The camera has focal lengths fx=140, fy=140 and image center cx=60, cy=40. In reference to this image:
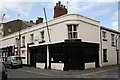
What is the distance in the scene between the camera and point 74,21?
17.7 m

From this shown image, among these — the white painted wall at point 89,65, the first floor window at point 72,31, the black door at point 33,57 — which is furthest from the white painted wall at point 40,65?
the white painted wall at point 89,65

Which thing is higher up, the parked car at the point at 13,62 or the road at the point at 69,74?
the parked car at the point at 13,62

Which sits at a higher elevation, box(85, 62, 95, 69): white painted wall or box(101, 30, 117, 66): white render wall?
box(101, 30, 117, 66): white render wall

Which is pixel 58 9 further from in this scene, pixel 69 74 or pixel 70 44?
pixel 69 74

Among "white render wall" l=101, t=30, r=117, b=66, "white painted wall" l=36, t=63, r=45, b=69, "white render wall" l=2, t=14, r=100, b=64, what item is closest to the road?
"white render wall" l=2, t=14, r=100, b=64

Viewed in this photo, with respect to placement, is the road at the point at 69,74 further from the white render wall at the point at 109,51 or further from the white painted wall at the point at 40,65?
the white render wall at the point at 109,51

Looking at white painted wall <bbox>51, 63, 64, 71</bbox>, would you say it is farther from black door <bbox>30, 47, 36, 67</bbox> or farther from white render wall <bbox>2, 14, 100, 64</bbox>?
black door <bbox>30, 47, 36, 67</bbox>

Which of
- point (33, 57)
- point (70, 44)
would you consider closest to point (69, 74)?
point (70, 44)

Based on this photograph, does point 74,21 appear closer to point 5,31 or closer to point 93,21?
point 93,21

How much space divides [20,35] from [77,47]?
15566mm

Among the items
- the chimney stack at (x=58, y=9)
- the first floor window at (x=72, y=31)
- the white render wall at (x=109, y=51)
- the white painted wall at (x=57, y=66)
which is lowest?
the white painted wall at (x=57, y=66)

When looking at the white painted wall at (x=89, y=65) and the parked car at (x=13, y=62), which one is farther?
the parked car at (x=13, y=62)

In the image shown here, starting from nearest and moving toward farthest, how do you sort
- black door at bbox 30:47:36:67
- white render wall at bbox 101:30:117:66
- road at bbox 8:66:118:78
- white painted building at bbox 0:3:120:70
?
road at bbox 8:66:118:78 < white painted building at bbox 0:3:120:70 < white render wall at bbox 101:30:117:66 < black door at bbox 30:47:36:67

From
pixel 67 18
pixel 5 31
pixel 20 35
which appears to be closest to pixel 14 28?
pixel 5 31
